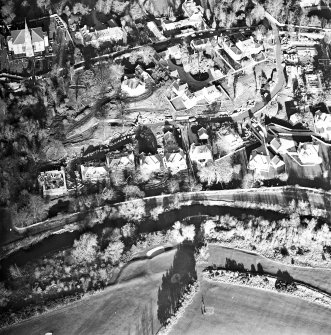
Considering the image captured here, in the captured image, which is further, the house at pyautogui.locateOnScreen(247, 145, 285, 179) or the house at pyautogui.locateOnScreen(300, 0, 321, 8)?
the house at pyautogui.locateOnScreen(300, 0, 321, 8)

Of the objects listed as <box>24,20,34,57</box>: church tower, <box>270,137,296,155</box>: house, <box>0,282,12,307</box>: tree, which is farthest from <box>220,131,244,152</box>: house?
<box>0,282,12,307</box>: tree

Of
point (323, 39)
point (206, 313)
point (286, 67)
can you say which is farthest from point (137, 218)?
point (323, 39)

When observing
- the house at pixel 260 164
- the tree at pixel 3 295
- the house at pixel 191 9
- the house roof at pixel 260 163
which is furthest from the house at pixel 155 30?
the tree at pixel 3 295

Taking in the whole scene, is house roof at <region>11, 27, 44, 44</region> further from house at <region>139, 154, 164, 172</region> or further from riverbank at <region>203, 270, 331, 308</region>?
riverbank at <region>203, 270, 331, 308</region>

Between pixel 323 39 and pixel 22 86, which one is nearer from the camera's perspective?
pixel 22 86

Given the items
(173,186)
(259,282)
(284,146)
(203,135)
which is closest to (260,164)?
(284,146)

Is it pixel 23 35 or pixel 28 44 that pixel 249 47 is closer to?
pixel 28 44

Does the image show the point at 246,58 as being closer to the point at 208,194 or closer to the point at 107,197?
the point at 208,194
